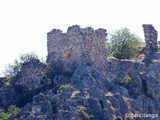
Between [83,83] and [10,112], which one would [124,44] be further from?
[10,112]

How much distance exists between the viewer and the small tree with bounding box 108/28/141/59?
310 ft

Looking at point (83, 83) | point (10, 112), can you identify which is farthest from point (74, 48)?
point (10, 112)

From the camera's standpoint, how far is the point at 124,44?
3829 inches

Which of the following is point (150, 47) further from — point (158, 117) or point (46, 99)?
point (46, 99)

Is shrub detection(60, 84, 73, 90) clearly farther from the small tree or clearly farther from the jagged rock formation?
the small tree

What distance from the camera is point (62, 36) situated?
8438cm

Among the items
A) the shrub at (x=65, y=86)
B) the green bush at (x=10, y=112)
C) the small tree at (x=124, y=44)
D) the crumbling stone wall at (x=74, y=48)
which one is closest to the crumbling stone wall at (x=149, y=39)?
the small tree at (x=124, y=44)

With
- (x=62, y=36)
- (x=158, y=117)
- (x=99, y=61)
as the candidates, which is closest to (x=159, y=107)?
(x=158, y=117)

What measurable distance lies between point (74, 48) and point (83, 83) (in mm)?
5363

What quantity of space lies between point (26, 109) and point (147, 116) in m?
13.7

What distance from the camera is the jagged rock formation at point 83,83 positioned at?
77000 millimetres

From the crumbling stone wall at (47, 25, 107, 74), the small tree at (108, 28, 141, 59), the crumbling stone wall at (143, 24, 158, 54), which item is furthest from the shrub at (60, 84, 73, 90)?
the crumbling stone wall at (143, 24, 158, 54)

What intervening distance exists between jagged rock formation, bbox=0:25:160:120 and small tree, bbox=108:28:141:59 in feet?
23.5

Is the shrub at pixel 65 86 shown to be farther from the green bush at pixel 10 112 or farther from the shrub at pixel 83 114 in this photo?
the green bush at pixel 10 112
